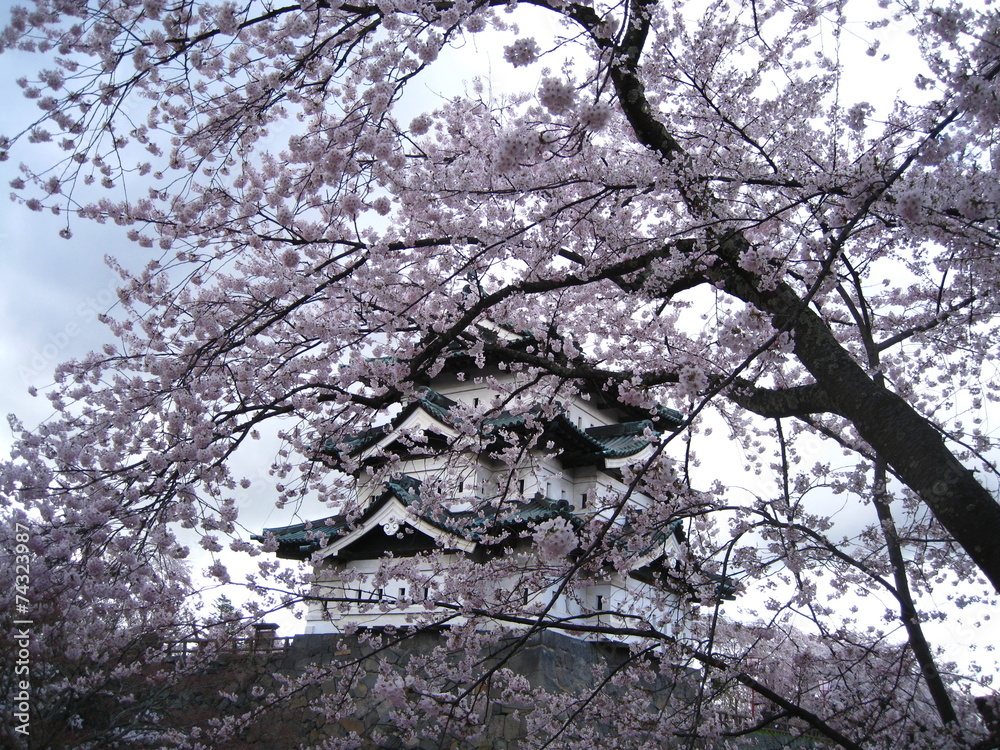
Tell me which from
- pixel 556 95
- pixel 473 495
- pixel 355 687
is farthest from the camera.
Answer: pixel 355 687

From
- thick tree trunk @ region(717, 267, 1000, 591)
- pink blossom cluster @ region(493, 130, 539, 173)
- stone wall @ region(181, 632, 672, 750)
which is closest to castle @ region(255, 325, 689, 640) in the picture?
stone wall @ region(181, 632, 672, 750)

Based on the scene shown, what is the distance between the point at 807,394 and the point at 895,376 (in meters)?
3.62

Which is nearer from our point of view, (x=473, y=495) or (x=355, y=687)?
(x=473, y=495)

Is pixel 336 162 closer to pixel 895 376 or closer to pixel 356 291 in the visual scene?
pixel 356 291

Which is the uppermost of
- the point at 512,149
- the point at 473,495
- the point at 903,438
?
the point at 473,495

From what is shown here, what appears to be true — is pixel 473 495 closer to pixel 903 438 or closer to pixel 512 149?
pixel 903 438

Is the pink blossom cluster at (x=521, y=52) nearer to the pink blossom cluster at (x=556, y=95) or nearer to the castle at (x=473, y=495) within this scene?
the pink blossom cluster at (x=556, y=95)

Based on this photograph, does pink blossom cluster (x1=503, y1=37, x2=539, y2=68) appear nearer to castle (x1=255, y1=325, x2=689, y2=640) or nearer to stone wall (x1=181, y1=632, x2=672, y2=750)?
castle (x1=255, y1=325, x2=689, y2=640)

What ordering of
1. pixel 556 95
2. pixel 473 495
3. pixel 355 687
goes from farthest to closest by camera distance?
pixel 355 687, pixel 473 495, pixel 556 95

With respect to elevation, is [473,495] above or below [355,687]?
above

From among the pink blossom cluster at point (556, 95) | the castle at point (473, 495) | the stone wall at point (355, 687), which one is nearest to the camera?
the pink blossom cluster at point (556, 95)

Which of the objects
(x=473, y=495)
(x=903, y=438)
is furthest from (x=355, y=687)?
(x=903, y=438)

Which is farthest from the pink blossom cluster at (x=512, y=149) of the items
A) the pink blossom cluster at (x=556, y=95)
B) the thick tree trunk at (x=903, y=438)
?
the thick tree trunk at (x=903, y=438)

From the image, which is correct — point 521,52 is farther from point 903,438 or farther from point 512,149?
point 903,438
